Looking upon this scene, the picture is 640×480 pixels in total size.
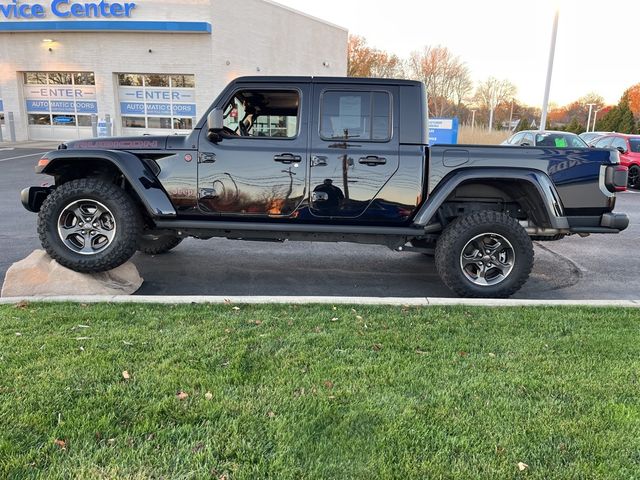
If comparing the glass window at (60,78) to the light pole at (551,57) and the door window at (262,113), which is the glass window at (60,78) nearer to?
the light pole at (551,57)

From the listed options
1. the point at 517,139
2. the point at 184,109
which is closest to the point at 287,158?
the point at 517,139

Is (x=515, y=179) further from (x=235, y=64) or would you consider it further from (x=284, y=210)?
(x=235, y=64)

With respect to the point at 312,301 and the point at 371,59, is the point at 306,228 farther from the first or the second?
the point at 371,59

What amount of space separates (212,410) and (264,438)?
0.37 meters

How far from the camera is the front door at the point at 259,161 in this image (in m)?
4.93

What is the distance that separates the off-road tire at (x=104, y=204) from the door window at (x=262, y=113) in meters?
1.31

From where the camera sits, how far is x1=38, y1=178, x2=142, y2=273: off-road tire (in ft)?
16.4

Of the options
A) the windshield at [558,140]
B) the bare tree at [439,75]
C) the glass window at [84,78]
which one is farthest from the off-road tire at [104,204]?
the bare tree at [439,75]

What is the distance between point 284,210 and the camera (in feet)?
16.5

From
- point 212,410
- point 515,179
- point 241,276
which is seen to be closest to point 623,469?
point 212,410

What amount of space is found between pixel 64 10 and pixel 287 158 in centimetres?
2302

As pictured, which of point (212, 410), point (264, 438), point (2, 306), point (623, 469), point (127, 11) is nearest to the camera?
point (623, 469)

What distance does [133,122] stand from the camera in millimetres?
24234

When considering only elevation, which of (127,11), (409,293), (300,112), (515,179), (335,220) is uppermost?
(127,11)
